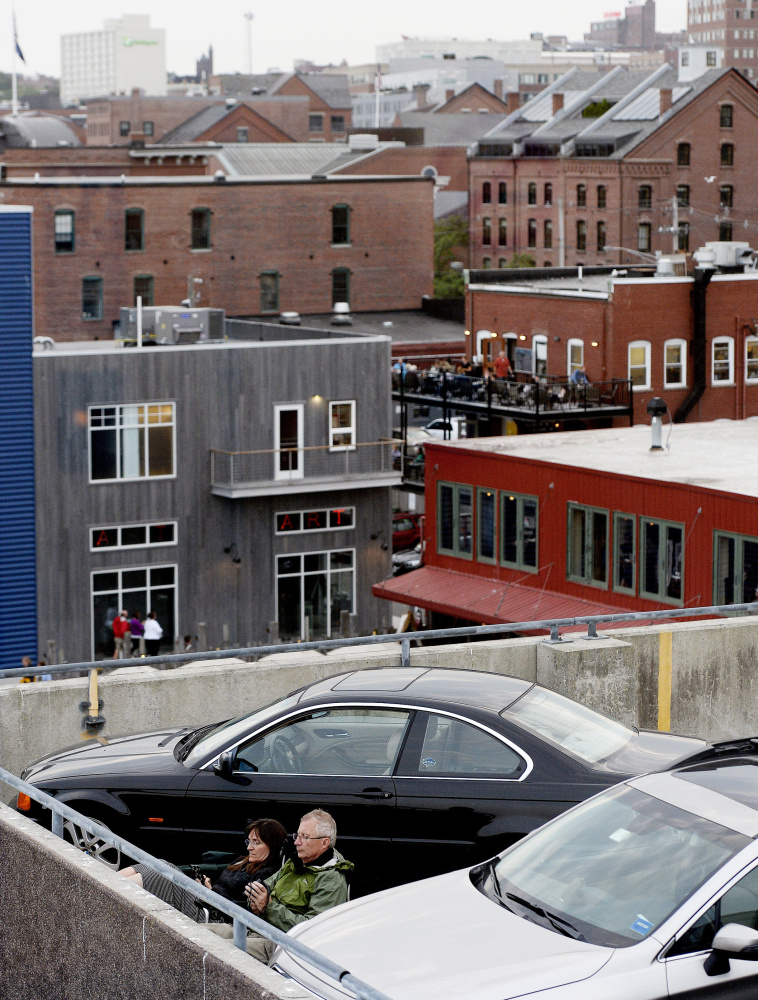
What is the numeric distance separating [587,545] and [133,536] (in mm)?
13388

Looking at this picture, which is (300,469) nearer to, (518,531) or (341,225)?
(518,531)

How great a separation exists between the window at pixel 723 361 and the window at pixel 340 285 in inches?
1057

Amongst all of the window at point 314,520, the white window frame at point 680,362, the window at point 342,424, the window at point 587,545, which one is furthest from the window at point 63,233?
the window at point 587,545

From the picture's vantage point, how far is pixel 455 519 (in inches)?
1447

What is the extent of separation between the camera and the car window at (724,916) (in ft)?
19.7

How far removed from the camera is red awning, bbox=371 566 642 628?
3256cm

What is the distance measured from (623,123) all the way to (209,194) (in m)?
37.2

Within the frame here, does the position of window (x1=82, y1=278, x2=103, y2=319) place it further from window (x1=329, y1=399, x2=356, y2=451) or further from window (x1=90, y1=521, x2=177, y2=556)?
window (x1=90, y1=521, x2=177, y2=556)

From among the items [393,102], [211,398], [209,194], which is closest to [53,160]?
[209,194]

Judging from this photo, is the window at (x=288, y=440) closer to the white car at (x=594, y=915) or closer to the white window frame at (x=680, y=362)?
the white window frame at (x=680, y=362)

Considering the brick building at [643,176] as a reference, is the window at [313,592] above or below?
below

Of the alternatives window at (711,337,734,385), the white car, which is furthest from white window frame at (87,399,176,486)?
the white car

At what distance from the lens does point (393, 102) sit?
7347 inches

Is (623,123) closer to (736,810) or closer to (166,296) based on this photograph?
(166,296)
